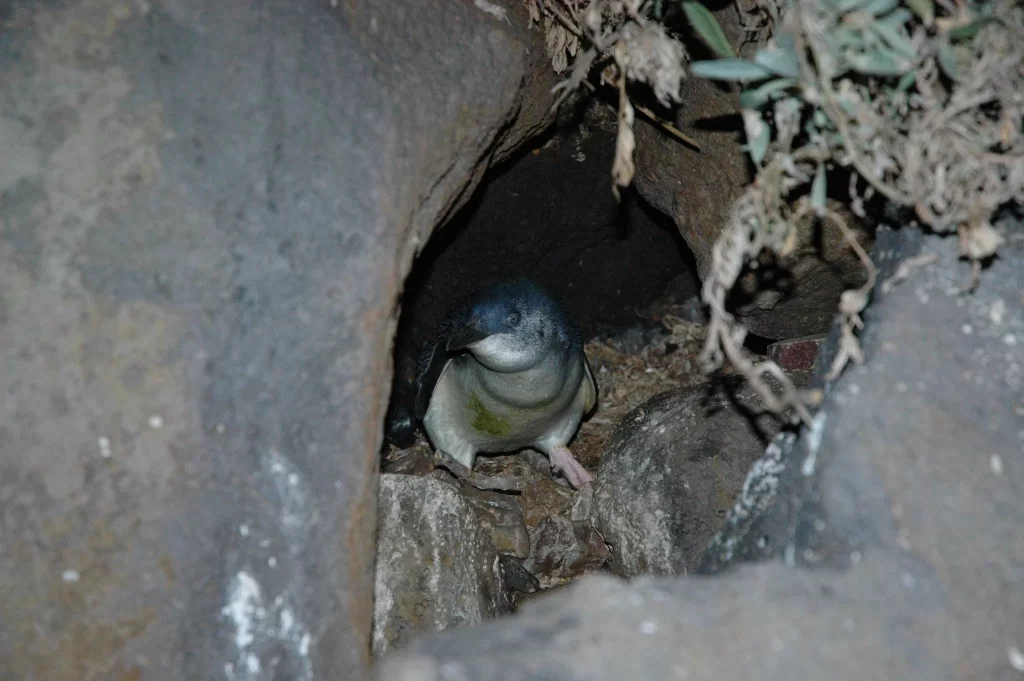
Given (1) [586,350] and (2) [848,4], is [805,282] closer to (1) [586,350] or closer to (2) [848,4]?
(2) [848,4]

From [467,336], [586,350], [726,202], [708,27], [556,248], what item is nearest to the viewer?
[708,27]

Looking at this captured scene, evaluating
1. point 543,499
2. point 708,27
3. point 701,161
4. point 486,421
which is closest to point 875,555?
point 708,27

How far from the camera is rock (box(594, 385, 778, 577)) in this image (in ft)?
9.95

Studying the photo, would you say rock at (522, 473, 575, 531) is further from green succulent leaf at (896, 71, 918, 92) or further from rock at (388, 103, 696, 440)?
green succulent leaf at (896, 71, 918, 92)

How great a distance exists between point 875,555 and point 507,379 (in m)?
2.56

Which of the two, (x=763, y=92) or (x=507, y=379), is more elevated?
(x=763, y=92)

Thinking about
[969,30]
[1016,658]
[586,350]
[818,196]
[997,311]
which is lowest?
[586,350]

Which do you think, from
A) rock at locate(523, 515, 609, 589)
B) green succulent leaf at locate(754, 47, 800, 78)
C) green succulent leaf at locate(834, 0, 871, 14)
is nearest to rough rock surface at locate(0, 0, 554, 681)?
green succulent leaf at locate(754, 47, 800, 78)

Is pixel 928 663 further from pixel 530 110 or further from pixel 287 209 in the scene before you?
pixel 530 110

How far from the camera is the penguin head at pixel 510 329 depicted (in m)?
3.88

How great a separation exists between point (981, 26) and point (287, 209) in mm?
1610

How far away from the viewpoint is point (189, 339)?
6.33 feet

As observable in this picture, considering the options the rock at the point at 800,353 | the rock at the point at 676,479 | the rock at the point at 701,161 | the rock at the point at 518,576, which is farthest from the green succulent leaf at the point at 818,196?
the rock at the point at 518,576

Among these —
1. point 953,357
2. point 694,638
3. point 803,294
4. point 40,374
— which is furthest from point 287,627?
point 803,294
